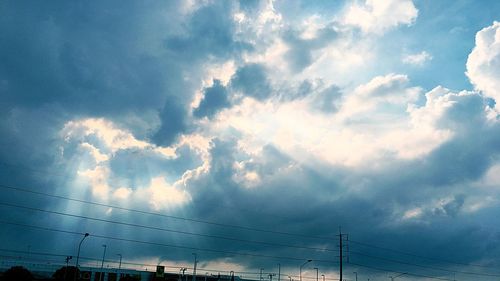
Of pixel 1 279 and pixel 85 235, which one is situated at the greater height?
pixel 85 235

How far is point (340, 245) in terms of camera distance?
13112cm

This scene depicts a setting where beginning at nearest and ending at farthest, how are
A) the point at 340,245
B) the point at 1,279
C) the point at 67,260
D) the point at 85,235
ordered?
1. the point at 85,235
2. the point at 340,245
3. the point at 67,260
4. the point at 1,279

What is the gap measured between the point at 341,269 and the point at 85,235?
69.7 m

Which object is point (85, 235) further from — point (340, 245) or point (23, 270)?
point (23, 270)

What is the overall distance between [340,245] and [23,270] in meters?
A: 131

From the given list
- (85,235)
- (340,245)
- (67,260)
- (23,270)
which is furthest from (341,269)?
(23,270)

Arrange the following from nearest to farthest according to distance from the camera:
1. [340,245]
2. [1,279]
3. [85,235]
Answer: [85,235] → [340,245] → [1,279]

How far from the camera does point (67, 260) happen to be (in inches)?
6014

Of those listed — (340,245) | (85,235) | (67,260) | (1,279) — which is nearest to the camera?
(85,235)

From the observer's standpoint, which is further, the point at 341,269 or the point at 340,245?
the point at 340,245

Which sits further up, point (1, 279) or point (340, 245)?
point (340, 245)

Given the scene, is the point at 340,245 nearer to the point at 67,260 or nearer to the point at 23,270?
the point at 67,260

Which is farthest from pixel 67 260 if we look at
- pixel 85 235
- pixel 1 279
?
pixel 1 279

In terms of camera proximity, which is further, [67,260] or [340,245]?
[67,260]
